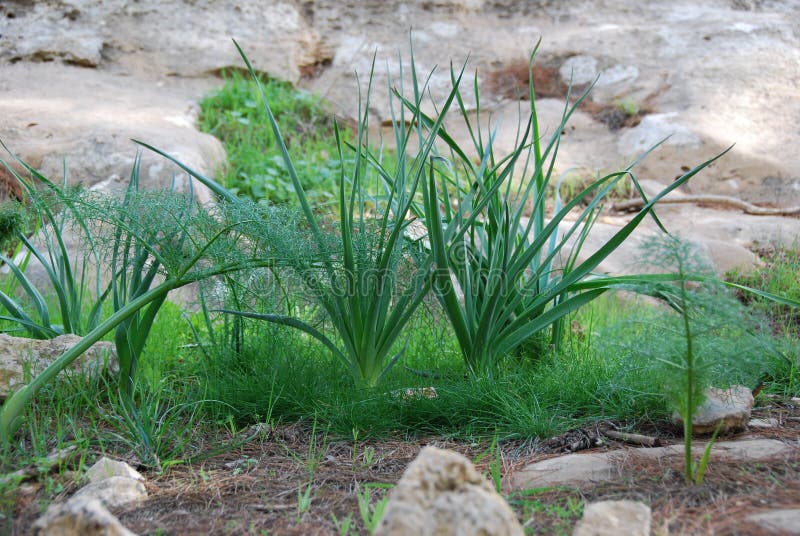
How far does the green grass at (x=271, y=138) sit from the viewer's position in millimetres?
4137

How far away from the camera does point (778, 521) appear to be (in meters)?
1.15

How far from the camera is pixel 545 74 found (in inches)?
227

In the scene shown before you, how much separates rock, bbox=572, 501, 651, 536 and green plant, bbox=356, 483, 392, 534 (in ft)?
1.10

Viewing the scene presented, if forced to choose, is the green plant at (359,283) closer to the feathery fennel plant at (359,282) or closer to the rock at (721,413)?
the feathery fennel plant at (359,282)

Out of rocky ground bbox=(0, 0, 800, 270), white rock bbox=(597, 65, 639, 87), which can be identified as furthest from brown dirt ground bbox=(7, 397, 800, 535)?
white rock bbox=(597, 65, 639, 87)

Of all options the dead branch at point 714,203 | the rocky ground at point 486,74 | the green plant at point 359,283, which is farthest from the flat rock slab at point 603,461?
the dead branch at point 714,203

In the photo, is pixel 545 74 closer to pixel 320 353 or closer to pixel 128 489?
pixel 320 353

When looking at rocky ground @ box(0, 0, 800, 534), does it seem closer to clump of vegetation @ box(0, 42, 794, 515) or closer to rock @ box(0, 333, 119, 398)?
clump of vegetation @ box(0, 42, 794, 515)

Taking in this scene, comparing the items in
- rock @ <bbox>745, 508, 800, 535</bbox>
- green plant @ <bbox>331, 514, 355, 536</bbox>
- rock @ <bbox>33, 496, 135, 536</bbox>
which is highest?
rock @ <bbox>33, 496, 135, 536</bbox>

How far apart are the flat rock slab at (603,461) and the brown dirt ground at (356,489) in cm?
3

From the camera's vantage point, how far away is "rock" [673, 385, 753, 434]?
5.30 ft

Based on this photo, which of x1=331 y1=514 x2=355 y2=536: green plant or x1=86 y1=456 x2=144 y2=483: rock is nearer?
x1=331 y1=514 x2=355 y2=536: green plant

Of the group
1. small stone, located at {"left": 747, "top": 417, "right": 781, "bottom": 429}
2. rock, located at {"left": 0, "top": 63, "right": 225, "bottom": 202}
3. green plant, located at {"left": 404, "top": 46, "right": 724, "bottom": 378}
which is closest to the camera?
small stone, located at {"left": 747, "top": 417, "right": 781, "bottom": 429}

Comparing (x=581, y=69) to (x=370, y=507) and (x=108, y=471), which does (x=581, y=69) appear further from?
(x=108, y=471)
